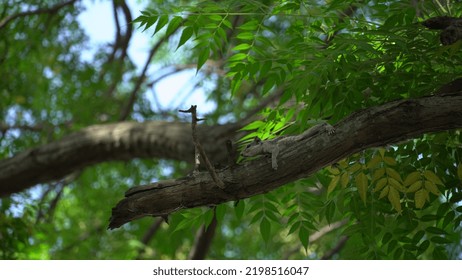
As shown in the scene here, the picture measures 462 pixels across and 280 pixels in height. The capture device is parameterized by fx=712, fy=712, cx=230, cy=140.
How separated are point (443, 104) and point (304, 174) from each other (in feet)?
1.60

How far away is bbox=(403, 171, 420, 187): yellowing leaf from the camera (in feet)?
8.09

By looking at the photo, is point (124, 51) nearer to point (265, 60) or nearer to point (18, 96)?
point (18, 96)

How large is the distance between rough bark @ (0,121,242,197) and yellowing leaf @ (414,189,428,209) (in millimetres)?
2405

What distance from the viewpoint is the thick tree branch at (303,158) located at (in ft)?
7.36

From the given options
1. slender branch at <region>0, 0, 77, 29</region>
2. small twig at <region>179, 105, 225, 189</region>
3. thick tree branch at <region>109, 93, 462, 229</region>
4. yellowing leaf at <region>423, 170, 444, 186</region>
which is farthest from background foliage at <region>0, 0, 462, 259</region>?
slender branch at <region>0, 0, 77, 29</region>

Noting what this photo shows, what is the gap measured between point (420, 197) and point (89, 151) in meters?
3.01

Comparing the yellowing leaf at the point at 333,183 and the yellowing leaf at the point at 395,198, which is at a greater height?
the yellowing leaf at the point at 333,183

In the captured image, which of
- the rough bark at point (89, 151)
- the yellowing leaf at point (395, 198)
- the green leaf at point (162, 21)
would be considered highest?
the rough bark at point (89, 151)

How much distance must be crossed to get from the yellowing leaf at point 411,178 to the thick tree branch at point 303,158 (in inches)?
8.6

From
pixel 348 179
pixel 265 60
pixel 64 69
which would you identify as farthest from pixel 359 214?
pixel 64 69

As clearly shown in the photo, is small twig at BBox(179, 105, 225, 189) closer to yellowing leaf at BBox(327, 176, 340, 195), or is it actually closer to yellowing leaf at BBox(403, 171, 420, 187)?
yellowing leaf at BBox(327, 176, 340, 195)

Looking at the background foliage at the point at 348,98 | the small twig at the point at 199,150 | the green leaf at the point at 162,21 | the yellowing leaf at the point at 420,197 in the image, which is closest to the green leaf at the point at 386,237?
the background foliage at the point at 348,98

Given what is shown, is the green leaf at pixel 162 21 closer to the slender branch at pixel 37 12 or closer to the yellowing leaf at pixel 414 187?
the yellowing leaf at pixel 414 187
